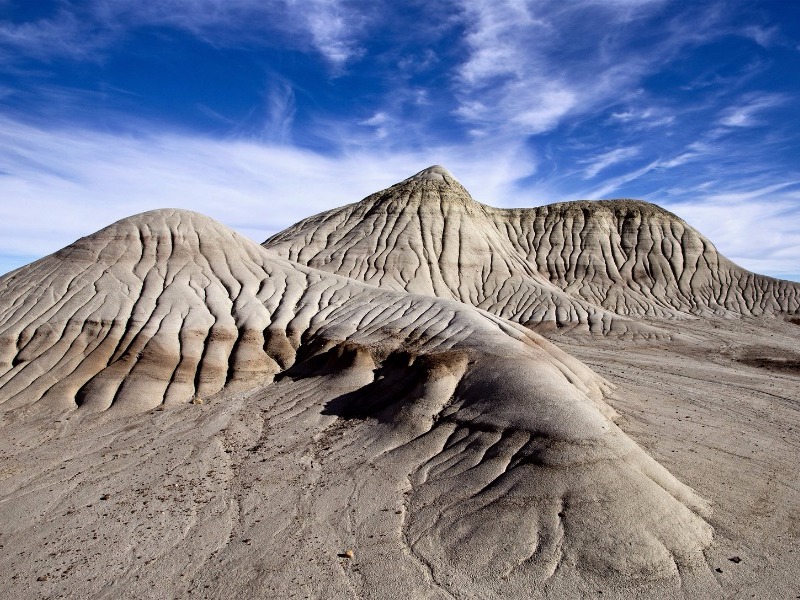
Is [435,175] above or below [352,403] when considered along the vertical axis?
above

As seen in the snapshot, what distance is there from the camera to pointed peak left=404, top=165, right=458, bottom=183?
50.4m

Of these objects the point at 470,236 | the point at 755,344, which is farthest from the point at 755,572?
the point at 470,236

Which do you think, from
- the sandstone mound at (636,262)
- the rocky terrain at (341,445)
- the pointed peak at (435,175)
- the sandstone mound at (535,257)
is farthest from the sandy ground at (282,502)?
the pointed peak at (435,175)

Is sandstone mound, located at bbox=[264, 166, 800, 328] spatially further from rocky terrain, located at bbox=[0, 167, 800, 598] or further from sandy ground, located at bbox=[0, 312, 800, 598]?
sandy ground, located at bbox=[0, 312, 800, 598]

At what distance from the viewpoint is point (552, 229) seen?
181 ft

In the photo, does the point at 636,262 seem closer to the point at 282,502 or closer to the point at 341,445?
the point at 341,445

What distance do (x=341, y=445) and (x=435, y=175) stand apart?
1673 inches

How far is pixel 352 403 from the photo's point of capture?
536 inches

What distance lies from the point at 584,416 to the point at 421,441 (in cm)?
322

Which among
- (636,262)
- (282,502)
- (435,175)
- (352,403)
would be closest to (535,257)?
(636,262)

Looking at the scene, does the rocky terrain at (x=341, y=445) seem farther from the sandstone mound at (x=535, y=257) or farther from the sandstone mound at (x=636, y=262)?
the sandstone mound at (x=636, y=262)

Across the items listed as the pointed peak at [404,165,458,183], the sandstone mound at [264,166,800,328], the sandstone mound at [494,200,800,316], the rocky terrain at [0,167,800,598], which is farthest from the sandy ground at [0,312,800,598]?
the pointed peak at [404,165,458,183]

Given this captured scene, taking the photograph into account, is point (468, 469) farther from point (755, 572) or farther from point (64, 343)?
point (64, 343)

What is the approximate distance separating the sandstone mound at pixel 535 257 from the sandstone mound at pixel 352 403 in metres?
18.8
